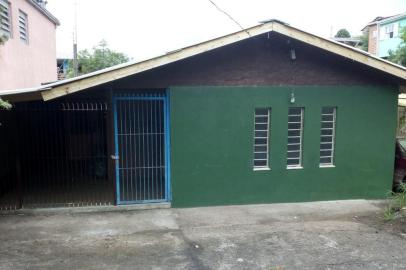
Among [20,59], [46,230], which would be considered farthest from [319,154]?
[20,59]

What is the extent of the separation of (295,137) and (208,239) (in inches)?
136

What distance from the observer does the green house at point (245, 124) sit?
795cm

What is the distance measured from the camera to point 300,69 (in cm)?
848

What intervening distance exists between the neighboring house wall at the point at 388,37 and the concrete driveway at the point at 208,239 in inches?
1105

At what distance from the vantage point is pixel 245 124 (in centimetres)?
838

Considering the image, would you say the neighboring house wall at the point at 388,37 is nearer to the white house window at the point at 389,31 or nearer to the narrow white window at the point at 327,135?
the white house window at the point at 389,31

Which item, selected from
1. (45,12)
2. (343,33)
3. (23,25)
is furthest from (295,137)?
(343,33)

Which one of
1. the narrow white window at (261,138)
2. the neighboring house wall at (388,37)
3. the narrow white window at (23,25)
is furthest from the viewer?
the neighboring house wall at (388,37)

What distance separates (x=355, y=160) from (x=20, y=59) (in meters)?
11.0

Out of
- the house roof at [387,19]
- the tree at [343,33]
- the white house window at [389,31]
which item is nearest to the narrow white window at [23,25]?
the house roof at [387,19]

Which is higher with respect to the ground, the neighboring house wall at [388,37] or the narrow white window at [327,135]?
the neighboring house wall at [388,37]

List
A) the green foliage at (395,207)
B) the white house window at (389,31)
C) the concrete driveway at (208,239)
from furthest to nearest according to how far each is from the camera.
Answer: the white house window at (389,31) → the green foliage at (395,207) → the concrete driveway at (208,239)

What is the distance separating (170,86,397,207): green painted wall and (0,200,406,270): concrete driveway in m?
0.49

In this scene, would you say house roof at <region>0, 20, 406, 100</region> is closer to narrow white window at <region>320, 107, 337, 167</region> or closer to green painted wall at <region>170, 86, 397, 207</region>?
green painted wall at <region>170, 86, 397, 207</region>
